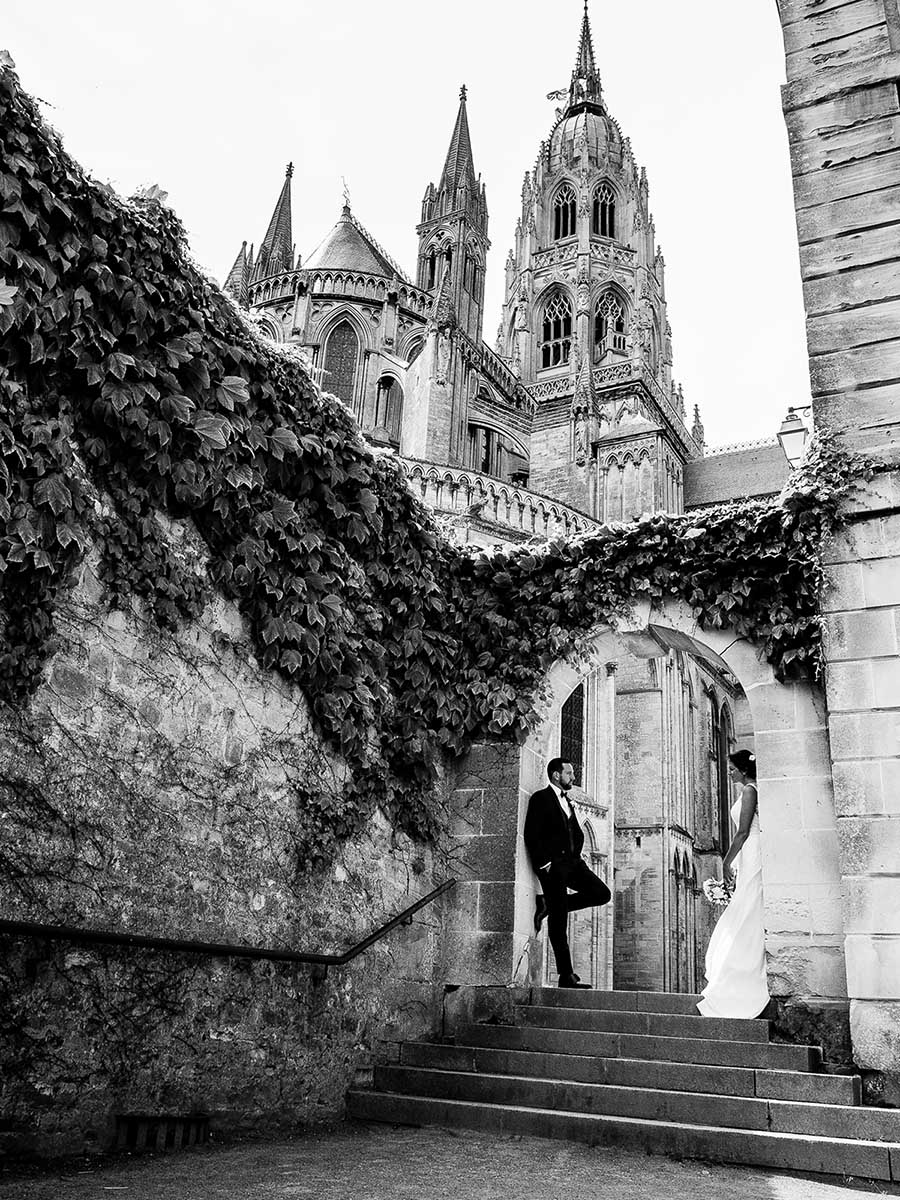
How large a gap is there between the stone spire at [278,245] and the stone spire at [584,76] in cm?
2270


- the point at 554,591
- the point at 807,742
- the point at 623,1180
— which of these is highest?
the point at 554,591

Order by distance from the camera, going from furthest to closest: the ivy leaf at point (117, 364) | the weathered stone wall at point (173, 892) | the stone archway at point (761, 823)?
1. the stone archway at point (761, 823)
2. the ivy leaf at point (117, 364)
3. the weathered stone wall at point (173, 892)

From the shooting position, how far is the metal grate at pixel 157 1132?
493 centimetres

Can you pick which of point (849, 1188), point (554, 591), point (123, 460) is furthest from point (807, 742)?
point (123, 460)

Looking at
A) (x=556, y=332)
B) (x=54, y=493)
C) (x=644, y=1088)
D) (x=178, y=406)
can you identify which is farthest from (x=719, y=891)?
(x=556, y=332)

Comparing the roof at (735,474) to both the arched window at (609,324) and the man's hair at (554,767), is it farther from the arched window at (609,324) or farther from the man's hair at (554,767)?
the man's hair at (554,767)

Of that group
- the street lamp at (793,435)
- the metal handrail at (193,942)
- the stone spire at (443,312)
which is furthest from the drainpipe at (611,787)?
the metal handrail at (193,942)

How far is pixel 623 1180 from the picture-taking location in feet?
15.0

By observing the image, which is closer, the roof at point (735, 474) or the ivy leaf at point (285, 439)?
the ivy leaf at point (285, 439)

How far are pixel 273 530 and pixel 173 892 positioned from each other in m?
2.33

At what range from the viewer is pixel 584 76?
6116 cm

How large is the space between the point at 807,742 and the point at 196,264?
16.8 ft

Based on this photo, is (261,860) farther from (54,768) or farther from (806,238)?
(806,238)

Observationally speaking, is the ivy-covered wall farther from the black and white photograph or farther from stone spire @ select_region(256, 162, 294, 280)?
stone spire @ select_region(256, 162, 294, 280)
